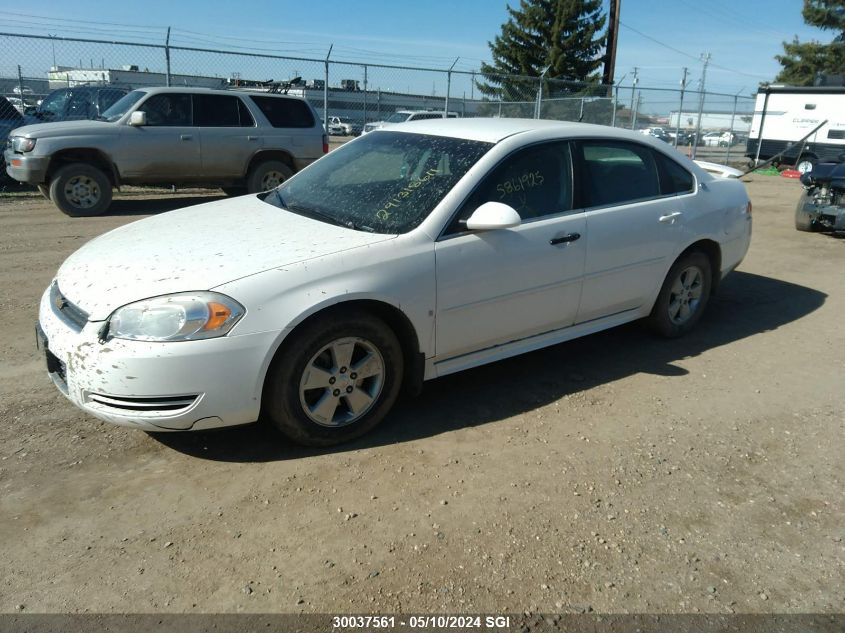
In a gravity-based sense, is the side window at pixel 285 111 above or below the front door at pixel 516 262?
above

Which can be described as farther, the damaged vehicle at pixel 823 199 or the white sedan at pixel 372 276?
the damaged vehicle at pixel 823 199

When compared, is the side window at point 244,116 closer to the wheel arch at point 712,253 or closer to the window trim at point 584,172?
the window trim at point 584,172

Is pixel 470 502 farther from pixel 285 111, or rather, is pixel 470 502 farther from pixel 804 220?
pixel 285 111

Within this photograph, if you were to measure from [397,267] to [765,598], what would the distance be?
215 cm

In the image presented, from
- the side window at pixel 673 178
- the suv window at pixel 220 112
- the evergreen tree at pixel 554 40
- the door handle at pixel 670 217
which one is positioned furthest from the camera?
the evergreen tree at pixel 554 40

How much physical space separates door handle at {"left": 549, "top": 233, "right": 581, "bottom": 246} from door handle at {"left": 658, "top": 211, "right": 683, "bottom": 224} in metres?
0.91

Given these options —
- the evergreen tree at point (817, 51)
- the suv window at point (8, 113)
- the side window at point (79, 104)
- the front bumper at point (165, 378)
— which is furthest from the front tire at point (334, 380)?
the evergreen tree at point (817, 51)

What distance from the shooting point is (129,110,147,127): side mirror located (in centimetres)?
985

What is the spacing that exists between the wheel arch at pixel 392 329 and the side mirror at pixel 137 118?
25.3 ft

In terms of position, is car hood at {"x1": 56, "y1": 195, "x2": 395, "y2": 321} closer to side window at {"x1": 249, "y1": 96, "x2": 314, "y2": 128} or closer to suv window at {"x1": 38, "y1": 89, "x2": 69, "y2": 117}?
side window at {"x1": 249, "y1": 96, "x2": 314, "y2": 128}

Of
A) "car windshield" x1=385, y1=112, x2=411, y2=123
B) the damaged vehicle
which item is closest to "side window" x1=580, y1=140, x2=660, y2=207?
the damaged vehicle

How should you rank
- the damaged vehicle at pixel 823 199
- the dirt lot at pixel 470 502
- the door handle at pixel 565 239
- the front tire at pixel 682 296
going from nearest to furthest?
the dirt lot at pixel 470 502 → the door handle at pixel 565 239 → the front tire at pixel 682 296 → the damaged vehicle at pixel 823 199

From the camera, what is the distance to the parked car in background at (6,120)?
1164 centimetres

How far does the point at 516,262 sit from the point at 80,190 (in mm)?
8136
